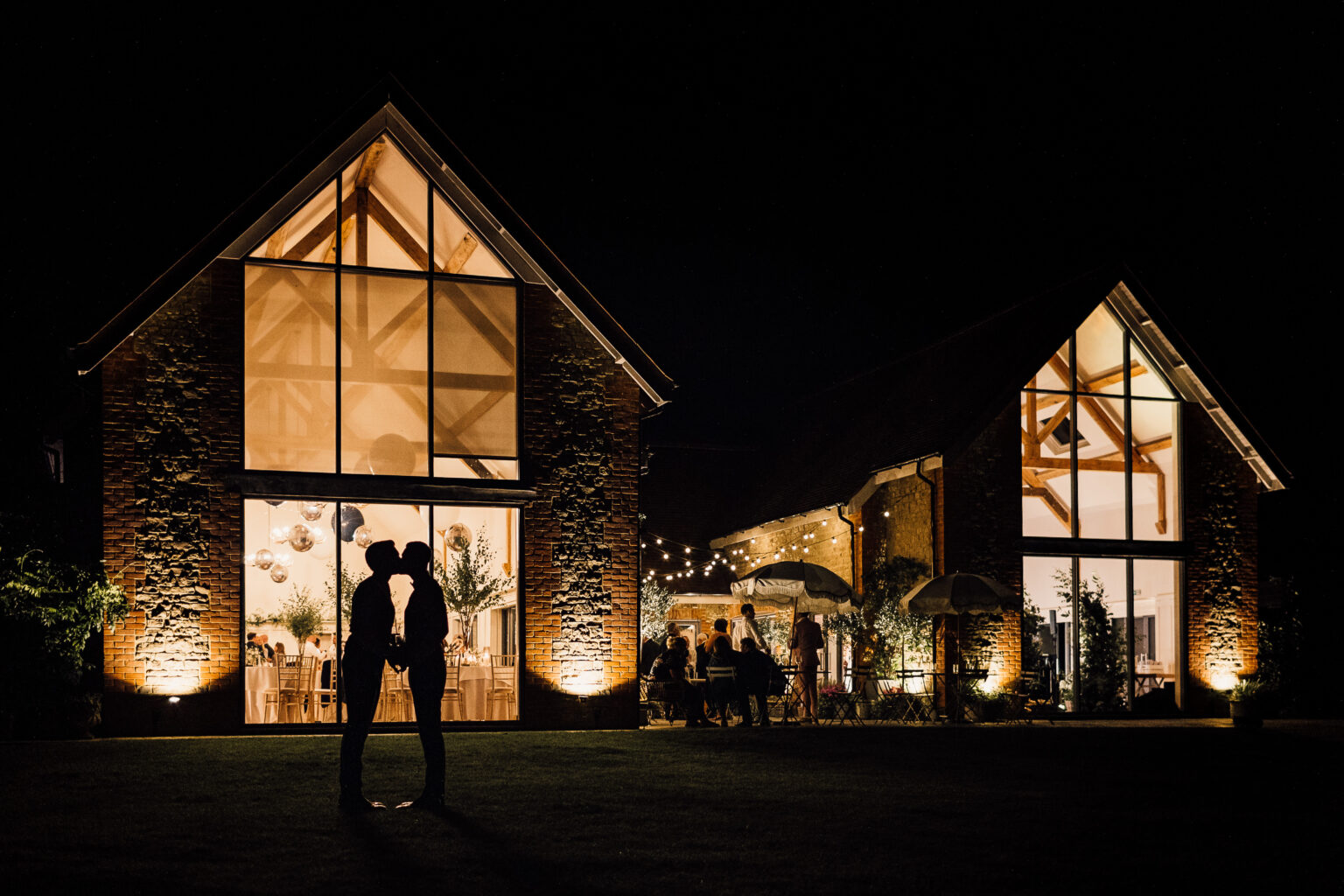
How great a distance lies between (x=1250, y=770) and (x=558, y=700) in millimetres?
8124

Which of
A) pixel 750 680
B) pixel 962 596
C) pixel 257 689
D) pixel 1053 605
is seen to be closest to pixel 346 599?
pixel 257 689

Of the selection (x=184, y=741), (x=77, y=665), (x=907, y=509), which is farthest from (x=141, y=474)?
(x=907, y=509)

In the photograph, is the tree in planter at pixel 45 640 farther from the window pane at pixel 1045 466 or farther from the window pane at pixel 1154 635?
the window pane at pixel 1154 635

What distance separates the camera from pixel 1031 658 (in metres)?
20.9

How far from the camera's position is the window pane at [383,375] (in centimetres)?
1686

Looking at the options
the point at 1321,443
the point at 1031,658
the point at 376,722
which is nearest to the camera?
the point at 376,722

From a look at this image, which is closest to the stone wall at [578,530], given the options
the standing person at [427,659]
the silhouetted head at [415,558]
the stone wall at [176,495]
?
the stone wall at [176,495]

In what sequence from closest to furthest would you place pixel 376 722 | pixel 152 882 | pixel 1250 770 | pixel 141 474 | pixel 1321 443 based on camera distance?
1. pixel 152 882
2. pixel 1250 770
3. pixel 141 474
4. pixel 376 722
5. pixel 1321 443

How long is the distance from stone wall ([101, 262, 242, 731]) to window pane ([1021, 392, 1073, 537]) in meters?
11.5

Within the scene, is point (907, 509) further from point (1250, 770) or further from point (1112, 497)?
point (1250, 770)

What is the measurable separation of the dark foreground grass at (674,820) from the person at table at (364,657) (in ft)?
0.90

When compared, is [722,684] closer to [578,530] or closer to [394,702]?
[578,530]

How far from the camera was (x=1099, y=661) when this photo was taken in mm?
20906

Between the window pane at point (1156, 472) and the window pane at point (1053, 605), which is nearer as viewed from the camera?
the window pane at point (1053, 605)
